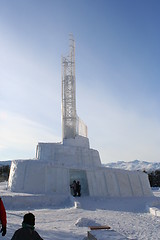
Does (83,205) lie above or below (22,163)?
below

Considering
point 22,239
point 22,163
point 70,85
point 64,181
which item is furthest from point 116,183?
point 22,239

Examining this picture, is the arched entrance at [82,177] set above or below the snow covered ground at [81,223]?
above

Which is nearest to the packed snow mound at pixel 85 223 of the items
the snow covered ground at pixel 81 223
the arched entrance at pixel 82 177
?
the snow covered ground at pixel 81 223

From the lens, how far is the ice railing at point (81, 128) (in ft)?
90.0

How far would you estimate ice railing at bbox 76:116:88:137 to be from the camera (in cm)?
2744

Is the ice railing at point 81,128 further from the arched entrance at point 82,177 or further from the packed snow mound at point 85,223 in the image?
the packed snow mound at point 85,223

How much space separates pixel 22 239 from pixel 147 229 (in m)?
8.45

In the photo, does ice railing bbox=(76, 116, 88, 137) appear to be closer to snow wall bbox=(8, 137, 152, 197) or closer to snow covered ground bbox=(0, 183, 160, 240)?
snow wall bbox=(8, 137, 152, 197)

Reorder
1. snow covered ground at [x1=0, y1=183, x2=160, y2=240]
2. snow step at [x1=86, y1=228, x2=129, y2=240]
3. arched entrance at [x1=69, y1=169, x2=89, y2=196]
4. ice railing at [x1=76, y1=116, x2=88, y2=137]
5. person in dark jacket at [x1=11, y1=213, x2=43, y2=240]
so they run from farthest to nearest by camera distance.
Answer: ice railing at [x1=76, y1=116, x2=88, y2=137] → arched entrance at [x1=69, y1=169, x2=89, y2=196] → snow covered ground at [x1=0, y1=183, x2=160, y2=240] → snow step at [x1=86, y1=228, x2=129, y2=240] → person in dark jacket at [x1=11, y1=213, x2=43, y2=240]

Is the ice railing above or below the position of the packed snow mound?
above

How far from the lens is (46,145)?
25.2 meters

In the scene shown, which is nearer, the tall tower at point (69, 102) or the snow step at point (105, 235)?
the snow step at point (105, 235)

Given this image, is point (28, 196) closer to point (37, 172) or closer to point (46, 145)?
point (37, 172)

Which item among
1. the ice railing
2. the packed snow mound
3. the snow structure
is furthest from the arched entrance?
the packed snow mound
